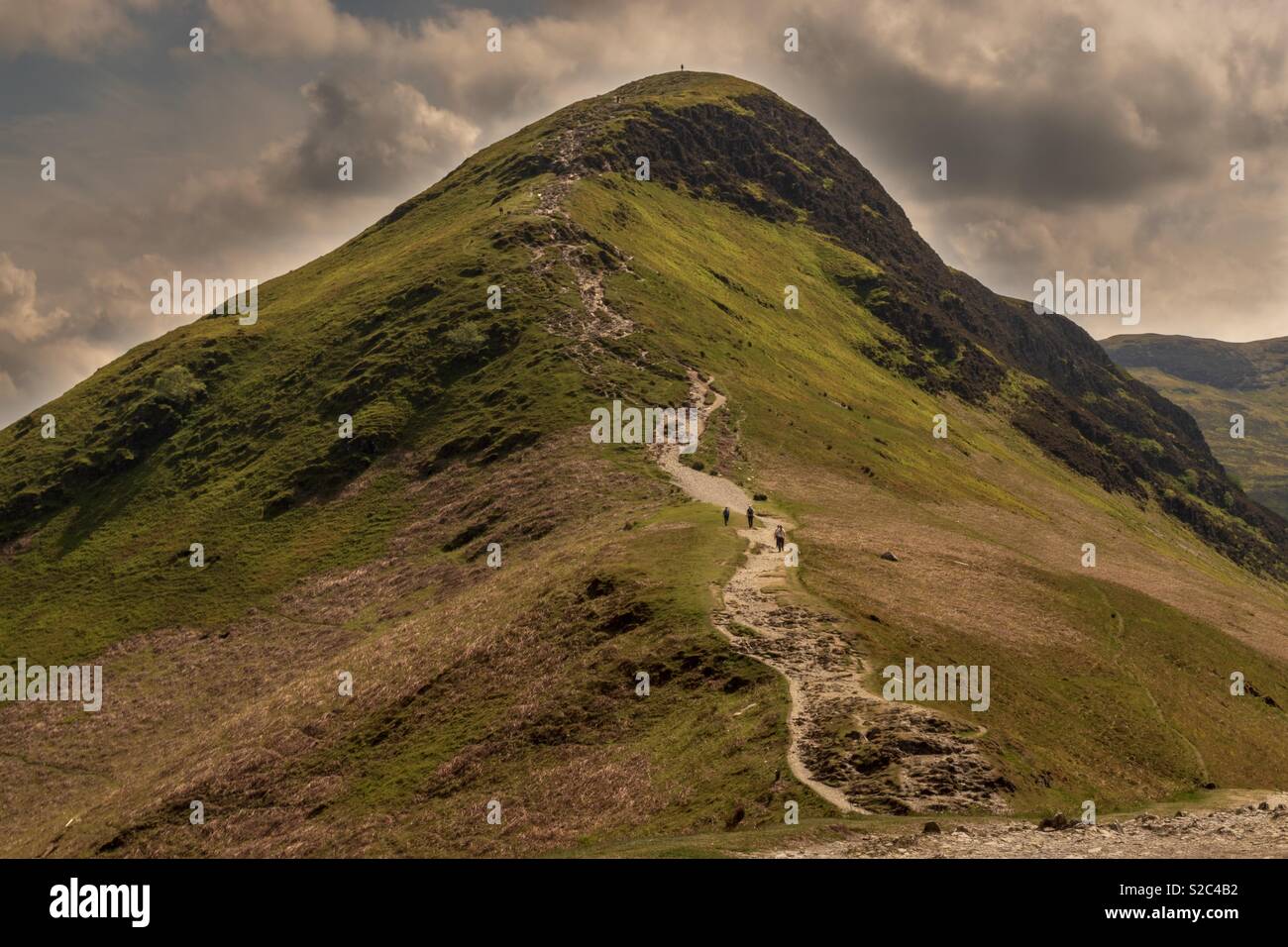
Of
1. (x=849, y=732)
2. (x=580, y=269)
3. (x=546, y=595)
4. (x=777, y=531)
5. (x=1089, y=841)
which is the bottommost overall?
(x=1089, y=841)

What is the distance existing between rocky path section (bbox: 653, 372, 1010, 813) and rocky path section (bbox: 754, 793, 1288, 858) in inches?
112

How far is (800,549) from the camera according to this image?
65062 millimetres

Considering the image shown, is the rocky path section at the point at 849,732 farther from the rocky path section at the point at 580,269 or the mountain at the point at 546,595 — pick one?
the rocky path section at the point at 580,269

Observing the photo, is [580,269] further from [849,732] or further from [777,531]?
[849,732]

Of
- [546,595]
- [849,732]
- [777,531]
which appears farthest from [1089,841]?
[777,531]

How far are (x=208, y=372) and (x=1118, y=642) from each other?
5276 inches

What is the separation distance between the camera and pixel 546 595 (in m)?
58.8

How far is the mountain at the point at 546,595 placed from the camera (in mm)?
40250

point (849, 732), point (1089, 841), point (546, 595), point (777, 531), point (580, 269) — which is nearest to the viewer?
point (1089, 841)

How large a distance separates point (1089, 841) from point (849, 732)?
34.2ft

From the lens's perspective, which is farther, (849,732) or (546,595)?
(546,595)
